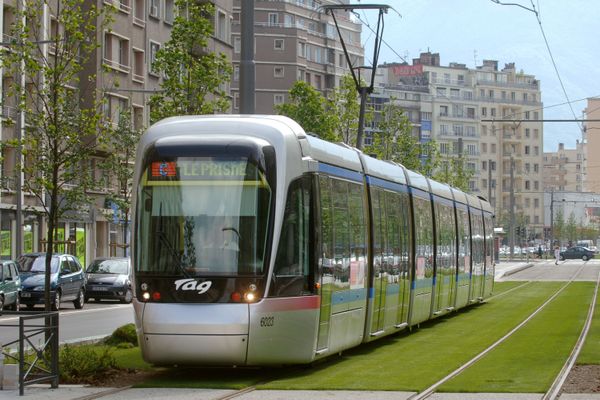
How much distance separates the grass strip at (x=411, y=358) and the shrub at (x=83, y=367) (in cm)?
230

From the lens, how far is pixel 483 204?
40.9 meters

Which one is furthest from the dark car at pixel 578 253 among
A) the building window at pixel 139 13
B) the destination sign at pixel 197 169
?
the destination sign at pixel 197 169

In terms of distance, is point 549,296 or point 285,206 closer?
point 285,206

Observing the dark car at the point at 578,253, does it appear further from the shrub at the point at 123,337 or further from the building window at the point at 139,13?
the shrub at the point at 123,337

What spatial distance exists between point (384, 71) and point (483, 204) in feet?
470

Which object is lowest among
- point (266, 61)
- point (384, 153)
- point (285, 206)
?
Answer: point (285, 206)

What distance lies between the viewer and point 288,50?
11819cm

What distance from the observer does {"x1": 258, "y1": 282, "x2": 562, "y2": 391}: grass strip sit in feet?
52.9

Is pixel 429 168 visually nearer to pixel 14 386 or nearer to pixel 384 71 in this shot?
pixel 14 386

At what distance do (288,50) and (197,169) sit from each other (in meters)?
102

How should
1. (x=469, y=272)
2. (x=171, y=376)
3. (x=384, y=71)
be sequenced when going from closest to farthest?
(x=171, y=376), (x=469, y=272), (x=384, y=71)

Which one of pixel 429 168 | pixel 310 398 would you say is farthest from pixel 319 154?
pixel 429 168

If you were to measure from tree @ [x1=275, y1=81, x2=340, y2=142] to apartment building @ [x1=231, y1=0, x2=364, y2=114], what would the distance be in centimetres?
4391

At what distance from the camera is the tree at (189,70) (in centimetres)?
2883
